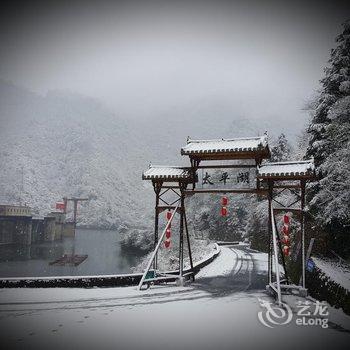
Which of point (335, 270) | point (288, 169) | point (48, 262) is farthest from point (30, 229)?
point (335, 270)

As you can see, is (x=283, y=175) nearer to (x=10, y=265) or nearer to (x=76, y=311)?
(x=76, y=311)

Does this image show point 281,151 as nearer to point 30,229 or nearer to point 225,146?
point 225,146

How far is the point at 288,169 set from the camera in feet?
39.3

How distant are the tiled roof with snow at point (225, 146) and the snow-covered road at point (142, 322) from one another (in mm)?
6128

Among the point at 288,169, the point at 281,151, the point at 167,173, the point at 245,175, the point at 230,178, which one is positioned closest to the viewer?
the point at 288,169

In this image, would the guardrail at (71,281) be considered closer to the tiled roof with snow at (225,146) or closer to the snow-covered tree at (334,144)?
the tiled roof with snow at (225,146)

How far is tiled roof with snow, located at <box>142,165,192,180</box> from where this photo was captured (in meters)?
13.7

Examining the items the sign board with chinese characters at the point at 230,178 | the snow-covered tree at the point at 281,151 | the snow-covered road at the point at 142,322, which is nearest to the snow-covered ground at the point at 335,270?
the snow-covered road at the point at 142,322

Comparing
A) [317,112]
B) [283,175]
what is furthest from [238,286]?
[317,112]

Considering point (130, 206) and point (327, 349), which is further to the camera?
point (130, 206)

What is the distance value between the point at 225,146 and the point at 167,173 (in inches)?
120

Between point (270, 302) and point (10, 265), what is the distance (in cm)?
5304

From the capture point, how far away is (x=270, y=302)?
1034 cm

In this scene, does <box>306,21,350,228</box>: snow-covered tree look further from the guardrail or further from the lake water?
the lake water
